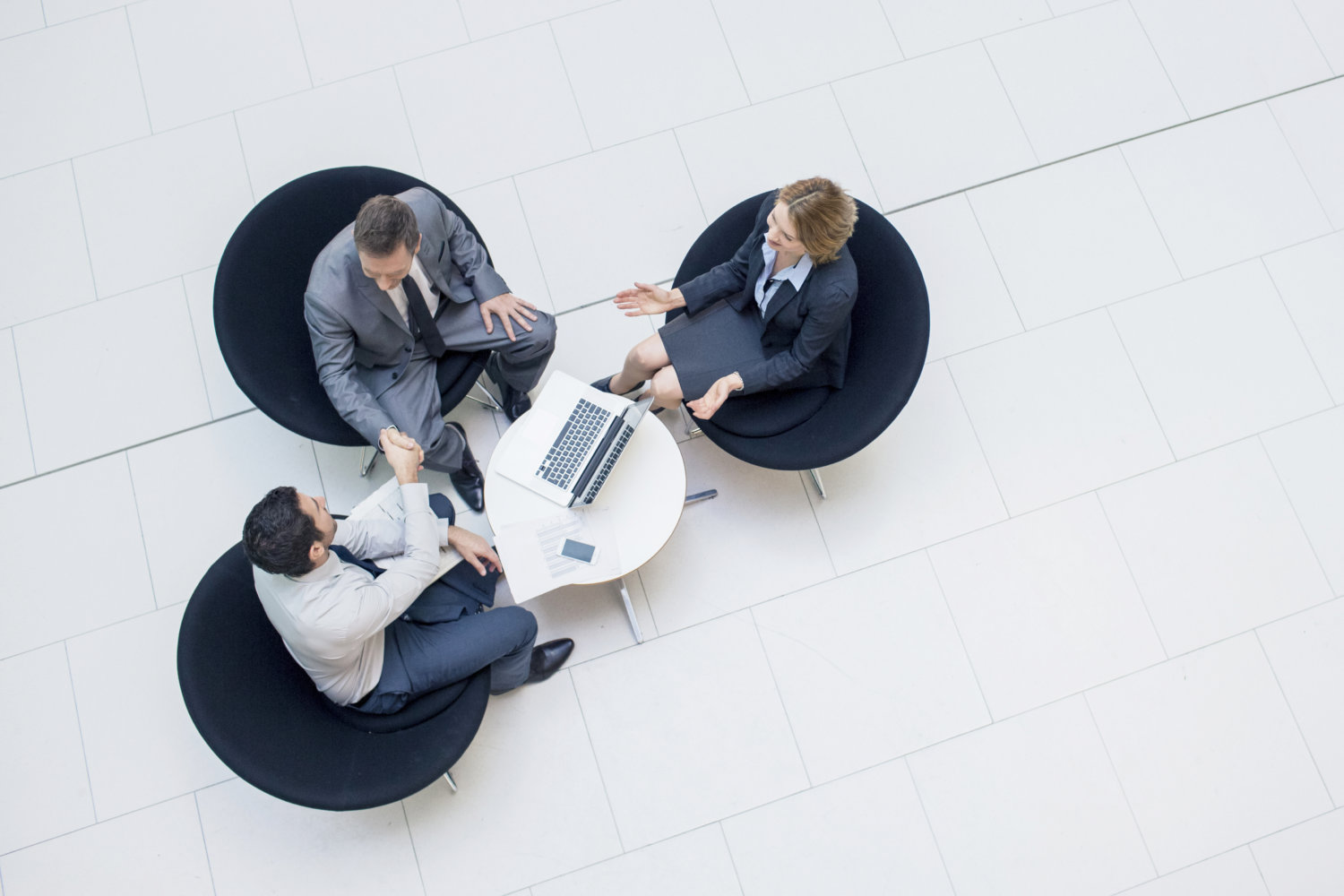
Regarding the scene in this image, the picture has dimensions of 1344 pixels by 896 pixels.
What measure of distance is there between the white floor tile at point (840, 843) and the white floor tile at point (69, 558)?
207 cm

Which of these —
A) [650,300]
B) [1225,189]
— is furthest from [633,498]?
[1225,189]

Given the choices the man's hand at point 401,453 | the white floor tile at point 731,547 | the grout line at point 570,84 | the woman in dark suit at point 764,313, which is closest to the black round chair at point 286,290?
the man's hand at point 401,453

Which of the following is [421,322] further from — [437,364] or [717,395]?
[717,395]

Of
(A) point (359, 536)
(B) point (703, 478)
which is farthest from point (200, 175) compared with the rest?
(B) point (703, 478)

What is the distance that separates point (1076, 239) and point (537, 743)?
259 centimetres

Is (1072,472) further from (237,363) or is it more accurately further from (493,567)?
(237,363)

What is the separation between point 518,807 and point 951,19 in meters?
3.24

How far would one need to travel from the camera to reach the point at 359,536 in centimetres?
229

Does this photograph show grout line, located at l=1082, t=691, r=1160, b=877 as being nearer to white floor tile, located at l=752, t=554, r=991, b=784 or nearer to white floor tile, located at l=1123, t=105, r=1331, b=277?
white floor tile, located at l=752, t=554, r=991, b=784

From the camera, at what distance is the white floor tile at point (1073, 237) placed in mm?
3176

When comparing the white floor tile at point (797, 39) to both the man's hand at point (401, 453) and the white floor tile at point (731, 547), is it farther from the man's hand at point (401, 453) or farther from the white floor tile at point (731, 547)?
the man's hand at point (401, 453)

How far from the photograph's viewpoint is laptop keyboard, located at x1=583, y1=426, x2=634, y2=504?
2395mm

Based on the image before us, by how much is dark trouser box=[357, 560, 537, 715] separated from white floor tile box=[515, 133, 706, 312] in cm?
108

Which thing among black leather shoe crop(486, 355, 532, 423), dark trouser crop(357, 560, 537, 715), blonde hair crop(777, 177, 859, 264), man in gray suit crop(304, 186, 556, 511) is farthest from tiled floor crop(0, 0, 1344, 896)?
blonde hair crop(777, 177, 859, 264)
